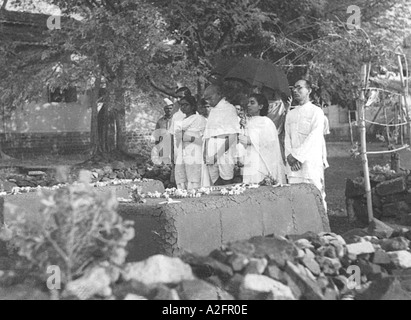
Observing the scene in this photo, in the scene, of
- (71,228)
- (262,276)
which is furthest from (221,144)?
(71,228)

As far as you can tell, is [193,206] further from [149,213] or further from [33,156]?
[33,156]

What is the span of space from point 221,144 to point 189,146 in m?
1.90

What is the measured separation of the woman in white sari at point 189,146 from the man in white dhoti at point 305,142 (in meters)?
1.81

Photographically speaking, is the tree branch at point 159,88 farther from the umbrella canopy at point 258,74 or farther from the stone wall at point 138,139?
the stone wall at point 138,139

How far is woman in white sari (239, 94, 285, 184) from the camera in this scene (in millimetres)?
8055

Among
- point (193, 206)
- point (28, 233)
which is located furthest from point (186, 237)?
point (28, 233)

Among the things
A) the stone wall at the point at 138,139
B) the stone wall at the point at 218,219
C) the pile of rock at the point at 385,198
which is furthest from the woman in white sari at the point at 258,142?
Result: the stone wall at the point at 138,139

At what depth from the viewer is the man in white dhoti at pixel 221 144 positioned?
27.3 feet

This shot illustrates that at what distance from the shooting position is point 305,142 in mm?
8398

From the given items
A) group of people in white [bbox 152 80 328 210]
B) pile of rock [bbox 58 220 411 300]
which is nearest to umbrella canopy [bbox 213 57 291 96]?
group of people in white [bbox 152 80 328 210]

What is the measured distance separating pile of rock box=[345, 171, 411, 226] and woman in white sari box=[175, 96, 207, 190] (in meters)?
2.07

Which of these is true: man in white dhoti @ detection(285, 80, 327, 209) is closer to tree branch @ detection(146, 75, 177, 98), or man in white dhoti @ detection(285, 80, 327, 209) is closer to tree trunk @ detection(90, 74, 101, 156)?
tree branch @ detection(146, 75, 177, 98)

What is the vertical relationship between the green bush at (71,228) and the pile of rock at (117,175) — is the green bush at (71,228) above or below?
below

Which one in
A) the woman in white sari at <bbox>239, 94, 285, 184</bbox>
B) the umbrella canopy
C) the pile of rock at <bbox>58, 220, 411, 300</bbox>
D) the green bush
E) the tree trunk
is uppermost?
the tree trunk
